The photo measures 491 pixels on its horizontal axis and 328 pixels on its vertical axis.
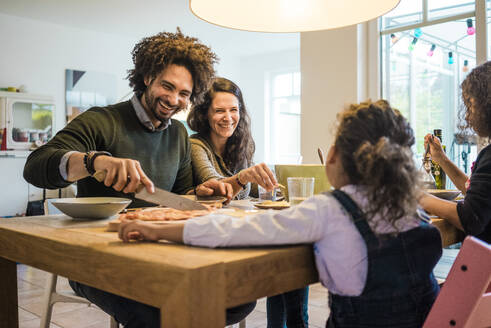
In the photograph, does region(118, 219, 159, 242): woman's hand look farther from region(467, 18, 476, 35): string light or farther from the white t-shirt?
region(467, 18, 476, 35): string light

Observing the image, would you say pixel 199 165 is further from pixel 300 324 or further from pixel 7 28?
pixel 7 28

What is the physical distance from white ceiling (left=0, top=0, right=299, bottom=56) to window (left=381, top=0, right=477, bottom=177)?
109 inches

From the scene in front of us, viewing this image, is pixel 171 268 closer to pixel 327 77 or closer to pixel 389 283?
pixel 389 283

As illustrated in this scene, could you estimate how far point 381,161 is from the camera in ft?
2.56

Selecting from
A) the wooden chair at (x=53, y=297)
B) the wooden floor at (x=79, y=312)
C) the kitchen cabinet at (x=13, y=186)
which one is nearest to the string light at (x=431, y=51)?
the wooden floor at (x=79, y=312)

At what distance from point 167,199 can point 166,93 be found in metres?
0.76

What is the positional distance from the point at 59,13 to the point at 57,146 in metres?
5.11

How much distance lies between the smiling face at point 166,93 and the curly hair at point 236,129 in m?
0.44

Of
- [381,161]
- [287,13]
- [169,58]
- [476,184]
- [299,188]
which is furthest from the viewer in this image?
[169,58]

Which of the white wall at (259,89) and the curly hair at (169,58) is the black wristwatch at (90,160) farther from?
the white wall at (259,89)

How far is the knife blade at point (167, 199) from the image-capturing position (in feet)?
3.47

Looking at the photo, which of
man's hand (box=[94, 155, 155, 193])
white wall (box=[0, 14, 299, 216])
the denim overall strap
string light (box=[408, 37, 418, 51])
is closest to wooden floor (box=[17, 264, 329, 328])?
man's hand (box=[94, 155, 155, 193])

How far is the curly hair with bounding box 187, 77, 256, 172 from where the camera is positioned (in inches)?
90.4

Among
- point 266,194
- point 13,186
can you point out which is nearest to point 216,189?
point 266,194
